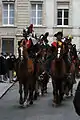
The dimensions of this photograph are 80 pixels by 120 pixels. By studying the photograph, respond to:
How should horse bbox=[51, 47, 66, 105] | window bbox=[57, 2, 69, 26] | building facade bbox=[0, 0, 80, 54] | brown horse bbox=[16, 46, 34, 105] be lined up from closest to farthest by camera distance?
brown horse bbox=[16, 46, 34, 105] < horse bbox=[51, 47, 66, 105] < building facade bbox=[0, 0, 80, 54] < window bbox=[57, 2, 69, 26]

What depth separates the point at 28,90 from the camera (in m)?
14.4

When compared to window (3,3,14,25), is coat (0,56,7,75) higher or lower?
lower

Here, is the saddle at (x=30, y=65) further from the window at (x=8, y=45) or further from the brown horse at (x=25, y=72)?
the window at (x=8, y=45)

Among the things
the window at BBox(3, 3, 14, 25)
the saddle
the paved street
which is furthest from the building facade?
the saddle

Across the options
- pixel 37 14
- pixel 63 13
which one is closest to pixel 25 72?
pixel 63 13

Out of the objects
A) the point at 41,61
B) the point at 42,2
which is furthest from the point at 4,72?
the point at 42,2

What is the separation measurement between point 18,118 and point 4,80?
16173mm

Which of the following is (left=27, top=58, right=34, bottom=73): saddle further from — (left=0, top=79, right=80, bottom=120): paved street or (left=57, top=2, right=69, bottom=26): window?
(left=57, top=2, right=69, bottom=26): window

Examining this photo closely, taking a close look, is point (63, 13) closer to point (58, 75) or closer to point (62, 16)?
point (62, 16)

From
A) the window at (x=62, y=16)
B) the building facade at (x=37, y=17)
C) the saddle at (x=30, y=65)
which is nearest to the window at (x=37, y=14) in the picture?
the building facade at (x=37, y=17)

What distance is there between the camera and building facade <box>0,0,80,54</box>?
133 ft

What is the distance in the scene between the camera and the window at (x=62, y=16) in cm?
4075

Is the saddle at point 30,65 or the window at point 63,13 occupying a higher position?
the window at point 63,13

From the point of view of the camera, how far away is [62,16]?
40.9 metres
